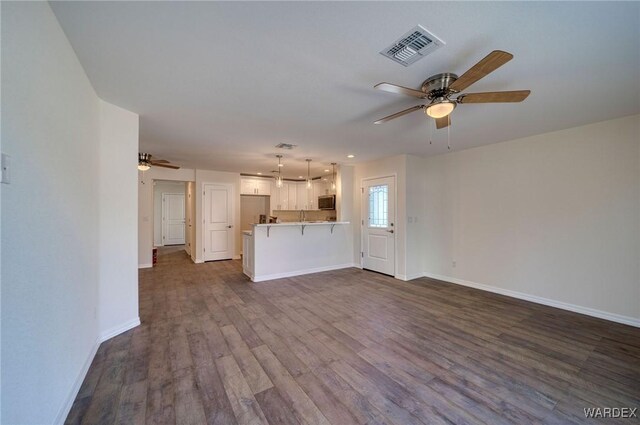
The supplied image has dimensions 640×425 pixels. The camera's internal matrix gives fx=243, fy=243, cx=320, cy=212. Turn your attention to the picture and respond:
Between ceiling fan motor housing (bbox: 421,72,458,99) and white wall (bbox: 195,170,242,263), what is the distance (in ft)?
20.1

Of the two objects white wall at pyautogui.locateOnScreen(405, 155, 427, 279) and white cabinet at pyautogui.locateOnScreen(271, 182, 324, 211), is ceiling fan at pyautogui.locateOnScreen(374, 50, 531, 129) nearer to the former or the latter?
white wall at pyautogui.locateOnScreen(405, 155, 427, 279)

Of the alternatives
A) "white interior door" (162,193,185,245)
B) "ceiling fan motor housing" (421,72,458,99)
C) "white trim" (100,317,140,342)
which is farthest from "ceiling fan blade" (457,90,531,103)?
"white interior door" (162,193,185,245)

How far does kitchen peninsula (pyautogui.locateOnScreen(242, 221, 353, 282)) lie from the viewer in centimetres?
495

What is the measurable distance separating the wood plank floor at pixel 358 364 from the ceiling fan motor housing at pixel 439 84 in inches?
95.0

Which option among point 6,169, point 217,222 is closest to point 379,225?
point 217,222

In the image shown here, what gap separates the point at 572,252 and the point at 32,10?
573 cm

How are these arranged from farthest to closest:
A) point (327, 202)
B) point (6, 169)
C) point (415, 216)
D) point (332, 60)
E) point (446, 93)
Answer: point (327, 202) → point (415, 216) → point (446, 93) → point (332, 60) → point (6, 169)

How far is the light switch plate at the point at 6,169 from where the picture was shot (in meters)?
1.02

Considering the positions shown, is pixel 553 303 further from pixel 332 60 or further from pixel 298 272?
pixel 332 60

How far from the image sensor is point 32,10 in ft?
4.06

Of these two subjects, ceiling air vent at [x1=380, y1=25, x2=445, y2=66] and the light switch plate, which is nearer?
the light switch plate

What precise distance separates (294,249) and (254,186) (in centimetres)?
324

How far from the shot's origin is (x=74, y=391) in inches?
69.6

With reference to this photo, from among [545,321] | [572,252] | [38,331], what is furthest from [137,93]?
[572,252]
